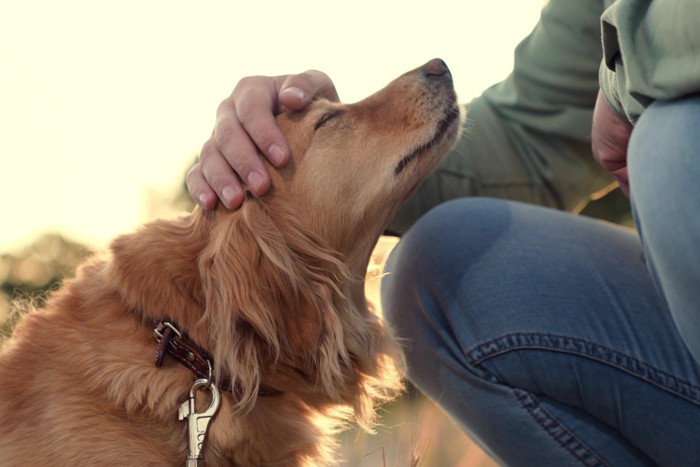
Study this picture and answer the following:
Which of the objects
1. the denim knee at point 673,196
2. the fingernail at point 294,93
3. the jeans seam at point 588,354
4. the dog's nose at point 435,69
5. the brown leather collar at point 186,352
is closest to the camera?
the denim knee at point 673,196

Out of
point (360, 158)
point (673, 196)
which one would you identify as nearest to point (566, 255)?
point (360, 158)

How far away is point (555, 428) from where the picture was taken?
2350 mm

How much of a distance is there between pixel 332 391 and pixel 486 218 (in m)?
0.74

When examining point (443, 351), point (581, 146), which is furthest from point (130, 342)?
point (581, 146)

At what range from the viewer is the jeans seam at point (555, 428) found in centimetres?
234

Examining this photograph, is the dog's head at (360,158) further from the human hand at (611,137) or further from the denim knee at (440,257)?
the human hand at (611,137)

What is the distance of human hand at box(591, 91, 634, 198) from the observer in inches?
83.9

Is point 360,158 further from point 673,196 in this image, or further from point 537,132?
point 673,196

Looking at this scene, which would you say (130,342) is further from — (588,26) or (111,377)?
(588,26)

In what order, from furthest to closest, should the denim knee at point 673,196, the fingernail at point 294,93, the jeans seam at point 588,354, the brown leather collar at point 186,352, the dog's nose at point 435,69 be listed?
the dog's nose at point 435,69 < the fingernail at point 294,93 < the brown leather collar at point 186,352 < the jeans seam at point 588,354 < the denim knee at point 673,196

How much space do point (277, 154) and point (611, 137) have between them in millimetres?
955

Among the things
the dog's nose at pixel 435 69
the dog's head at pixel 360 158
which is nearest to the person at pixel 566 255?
the dog's head at pixel 360 158

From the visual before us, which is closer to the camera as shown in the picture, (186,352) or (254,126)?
(186,352)

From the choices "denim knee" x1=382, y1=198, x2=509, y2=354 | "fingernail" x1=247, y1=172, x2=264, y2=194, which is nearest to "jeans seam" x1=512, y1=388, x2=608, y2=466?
"denim knee" x1=382, y1=198, x2=509, y2=354
